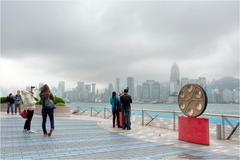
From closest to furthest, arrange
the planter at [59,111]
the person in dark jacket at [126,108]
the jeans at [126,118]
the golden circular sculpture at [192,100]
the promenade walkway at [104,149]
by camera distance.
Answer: the promenade walkway at [104,149] < the golden circular sculpture at [192,100] < the person in dark jacket at [126,108] < the jeans at [126,118] < the planter at [59,111]

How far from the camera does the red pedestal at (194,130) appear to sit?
786 cm

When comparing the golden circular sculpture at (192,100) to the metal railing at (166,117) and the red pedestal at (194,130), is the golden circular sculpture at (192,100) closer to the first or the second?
the red pedestal at (194,130)

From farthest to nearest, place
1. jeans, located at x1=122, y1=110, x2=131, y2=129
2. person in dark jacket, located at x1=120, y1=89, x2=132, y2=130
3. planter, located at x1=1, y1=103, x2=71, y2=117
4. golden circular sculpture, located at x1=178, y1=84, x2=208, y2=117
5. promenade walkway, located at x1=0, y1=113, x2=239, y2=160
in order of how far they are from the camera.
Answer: planter, located at x1=1, y1=103, x2=71, y2=117 → jeans, located at x1=122, y1=110, x2=131, y2=129 → person in dark jacket, located at x1=120, y1=89, x2=132, y2=130 → golden circular sculpture, located at x1=178, y1=84, x2=208, y2=117 → promenade walkway, located at x1=0, y1=113, x2=239, y2=160

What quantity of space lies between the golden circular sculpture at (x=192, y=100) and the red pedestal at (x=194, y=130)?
0.23 metres

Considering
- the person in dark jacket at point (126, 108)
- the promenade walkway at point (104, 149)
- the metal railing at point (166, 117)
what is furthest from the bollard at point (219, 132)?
the person in dark jacket at point (126, 108)

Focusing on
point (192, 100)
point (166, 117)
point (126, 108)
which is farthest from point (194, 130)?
point (166, 117)

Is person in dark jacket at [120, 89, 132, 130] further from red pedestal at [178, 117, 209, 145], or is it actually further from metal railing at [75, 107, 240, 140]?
red pedestal at [178, 117, 209, 145]

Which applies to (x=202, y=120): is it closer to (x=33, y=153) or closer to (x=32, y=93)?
(x=33, y=153)

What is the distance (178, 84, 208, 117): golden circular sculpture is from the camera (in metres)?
8.03

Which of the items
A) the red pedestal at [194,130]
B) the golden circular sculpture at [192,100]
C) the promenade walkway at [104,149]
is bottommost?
the promenade walkway at [104,149]

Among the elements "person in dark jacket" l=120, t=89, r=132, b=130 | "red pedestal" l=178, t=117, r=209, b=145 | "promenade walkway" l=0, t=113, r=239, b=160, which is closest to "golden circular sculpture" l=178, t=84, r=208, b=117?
"red pedestal" l=178, t=117, r=209, b=145

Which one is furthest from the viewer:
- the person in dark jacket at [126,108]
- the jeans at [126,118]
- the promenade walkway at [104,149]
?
the jeans at [126,118]

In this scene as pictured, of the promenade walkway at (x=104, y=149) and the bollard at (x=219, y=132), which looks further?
the bollard at (x=219, y=132)

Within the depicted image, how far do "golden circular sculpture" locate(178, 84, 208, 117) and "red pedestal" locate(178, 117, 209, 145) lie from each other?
23cm
